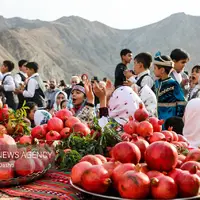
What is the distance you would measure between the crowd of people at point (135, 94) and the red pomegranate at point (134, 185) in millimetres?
1809

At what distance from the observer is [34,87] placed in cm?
701

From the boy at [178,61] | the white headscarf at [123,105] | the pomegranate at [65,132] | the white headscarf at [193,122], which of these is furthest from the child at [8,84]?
the pomegranate at [65,132]

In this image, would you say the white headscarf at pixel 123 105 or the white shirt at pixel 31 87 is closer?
the white headscarf at pixel 123 105

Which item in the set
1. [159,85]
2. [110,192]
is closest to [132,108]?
[159,85]

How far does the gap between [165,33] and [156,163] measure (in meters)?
70.5

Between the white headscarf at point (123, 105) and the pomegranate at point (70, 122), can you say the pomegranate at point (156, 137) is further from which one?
the white headscarf at point (123, 105)

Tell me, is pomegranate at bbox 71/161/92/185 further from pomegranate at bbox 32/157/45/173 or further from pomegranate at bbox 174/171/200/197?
pomegranate at bbox 174/171/200/197

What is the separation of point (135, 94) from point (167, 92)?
130 centimetres

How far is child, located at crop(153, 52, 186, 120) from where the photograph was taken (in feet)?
15.6

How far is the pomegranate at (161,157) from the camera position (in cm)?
172

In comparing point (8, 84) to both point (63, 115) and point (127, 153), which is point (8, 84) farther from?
point (127, 153)

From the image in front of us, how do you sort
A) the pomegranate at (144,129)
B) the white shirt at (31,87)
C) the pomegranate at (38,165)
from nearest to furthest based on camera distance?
the pomegranate at (38,165) < the pomegranate at (144,129) < the white shirt at (31,87)

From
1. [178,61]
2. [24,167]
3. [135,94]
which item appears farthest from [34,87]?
[24,167]

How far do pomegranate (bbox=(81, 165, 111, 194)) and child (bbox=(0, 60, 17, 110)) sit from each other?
6333mm
